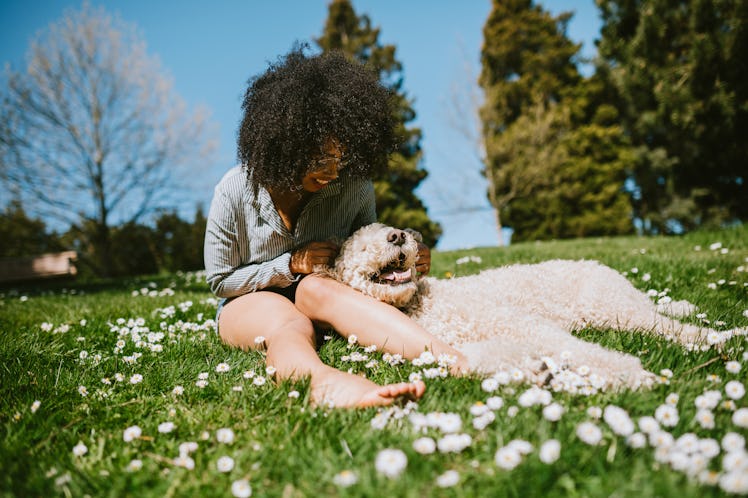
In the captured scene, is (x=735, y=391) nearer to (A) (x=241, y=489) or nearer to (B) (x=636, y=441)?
(B) (x=636, y=441)

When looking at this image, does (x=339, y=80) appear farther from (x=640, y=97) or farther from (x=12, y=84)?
(x=12, y=84)

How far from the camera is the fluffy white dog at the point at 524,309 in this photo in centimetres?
181

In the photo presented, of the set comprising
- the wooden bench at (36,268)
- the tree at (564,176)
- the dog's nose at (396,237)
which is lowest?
the wooden bench at (36,268)

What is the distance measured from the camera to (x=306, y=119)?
2488 mm

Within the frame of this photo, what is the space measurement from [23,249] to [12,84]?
624cm

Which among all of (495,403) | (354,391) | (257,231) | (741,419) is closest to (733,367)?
(741,419)

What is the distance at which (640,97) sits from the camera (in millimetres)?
13758

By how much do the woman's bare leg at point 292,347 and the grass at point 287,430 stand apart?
2.6 inches

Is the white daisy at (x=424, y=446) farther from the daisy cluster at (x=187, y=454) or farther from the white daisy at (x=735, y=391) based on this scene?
the white daisy at (x=735, y=391)

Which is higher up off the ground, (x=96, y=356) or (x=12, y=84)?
(x=12, y=84)

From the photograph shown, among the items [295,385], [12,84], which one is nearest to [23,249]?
[12,84]

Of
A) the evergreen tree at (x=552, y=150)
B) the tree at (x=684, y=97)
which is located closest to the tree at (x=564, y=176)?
the evergreen tree at (x=552, y=150)

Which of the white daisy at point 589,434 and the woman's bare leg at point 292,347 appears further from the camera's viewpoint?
the woman's bare leg at point 292,347

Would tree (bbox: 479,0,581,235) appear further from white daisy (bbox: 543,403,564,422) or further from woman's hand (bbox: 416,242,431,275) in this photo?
white daisy (bbox: 543,403,564,422)
